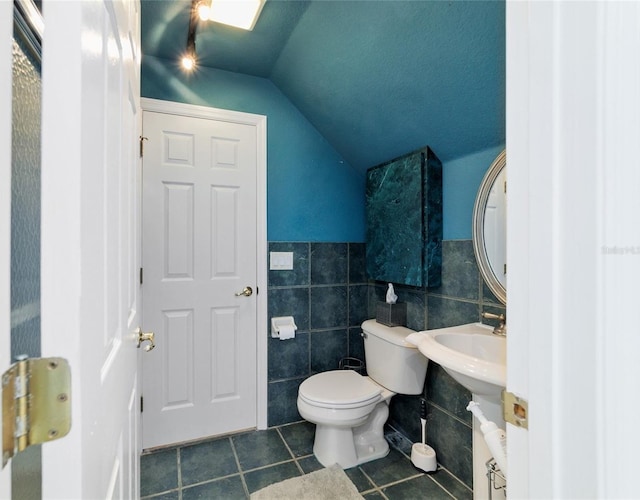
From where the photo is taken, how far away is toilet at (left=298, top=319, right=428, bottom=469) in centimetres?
179

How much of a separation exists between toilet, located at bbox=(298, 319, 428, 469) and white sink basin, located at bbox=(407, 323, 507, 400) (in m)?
0.32

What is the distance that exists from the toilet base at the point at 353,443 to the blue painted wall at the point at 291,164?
47.8 inches

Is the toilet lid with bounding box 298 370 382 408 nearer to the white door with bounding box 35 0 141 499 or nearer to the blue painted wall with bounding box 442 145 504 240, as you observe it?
the blue painted wall with bounding box 442 145 504 240

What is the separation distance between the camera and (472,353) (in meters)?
1.52

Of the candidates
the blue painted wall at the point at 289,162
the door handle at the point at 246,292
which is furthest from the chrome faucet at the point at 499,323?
the door handle at the point at 246,292

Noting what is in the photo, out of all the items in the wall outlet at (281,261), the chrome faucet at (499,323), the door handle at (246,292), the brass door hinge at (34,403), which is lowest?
the chrome faucet at (499,323)

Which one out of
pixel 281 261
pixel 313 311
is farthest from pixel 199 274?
pixel 313 311

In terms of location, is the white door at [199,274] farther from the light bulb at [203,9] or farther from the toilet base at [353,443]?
the light bulb at [203,9]

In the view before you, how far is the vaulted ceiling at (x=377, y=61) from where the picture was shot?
1302 mm

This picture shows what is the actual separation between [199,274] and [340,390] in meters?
1.14

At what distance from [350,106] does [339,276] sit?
1.18 meters

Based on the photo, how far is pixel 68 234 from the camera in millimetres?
360
